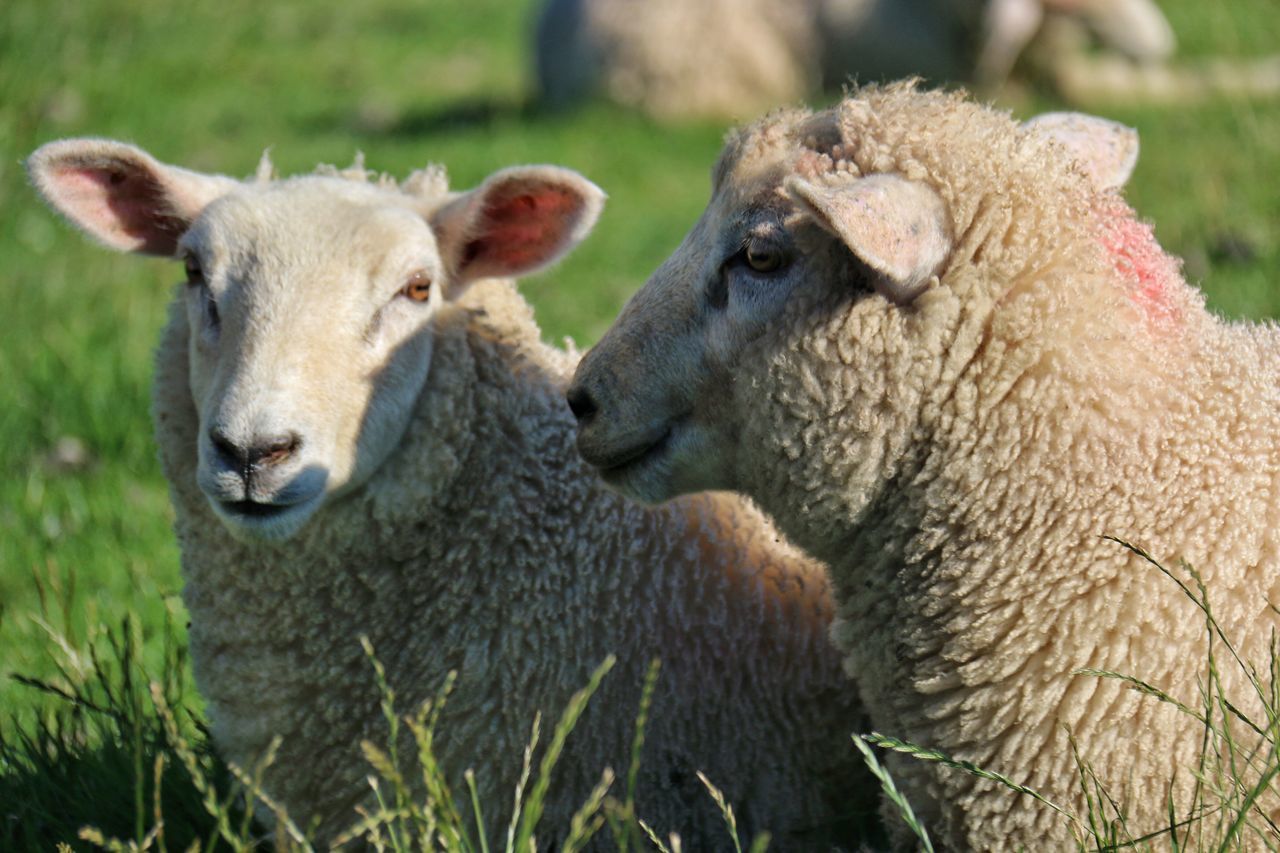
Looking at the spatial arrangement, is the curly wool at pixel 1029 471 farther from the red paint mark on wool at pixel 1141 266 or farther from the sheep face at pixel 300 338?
the sheep face at pixel 300 338

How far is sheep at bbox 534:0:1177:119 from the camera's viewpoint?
9.85 m

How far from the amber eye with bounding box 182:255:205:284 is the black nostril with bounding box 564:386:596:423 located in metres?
0.86

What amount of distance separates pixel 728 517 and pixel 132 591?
6.48ft

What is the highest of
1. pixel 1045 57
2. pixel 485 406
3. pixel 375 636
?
pixel 1045 57

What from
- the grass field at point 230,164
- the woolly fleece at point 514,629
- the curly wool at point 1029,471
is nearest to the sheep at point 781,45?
the grass field at point 230,164

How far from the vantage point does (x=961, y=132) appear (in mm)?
2506

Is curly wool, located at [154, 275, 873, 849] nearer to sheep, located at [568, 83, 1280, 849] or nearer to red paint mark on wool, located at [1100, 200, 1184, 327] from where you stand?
sheep, located at [568, 83, 1280, 849]

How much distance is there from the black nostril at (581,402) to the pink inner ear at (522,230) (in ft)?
2.03

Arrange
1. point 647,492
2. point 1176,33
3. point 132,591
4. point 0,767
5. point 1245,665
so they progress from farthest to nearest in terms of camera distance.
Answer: point 1176,33
point 132,591
point 0,767
point 647,492
point 1245,665

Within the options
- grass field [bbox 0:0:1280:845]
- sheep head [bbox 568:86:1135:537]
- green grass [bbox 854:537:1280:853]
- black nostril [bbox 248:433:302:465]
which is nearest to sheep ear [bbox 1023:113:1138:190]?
sheep head [bbox 568:86:1135:537]

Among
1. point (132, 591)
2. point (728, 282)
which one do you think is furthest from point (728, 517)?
point (132, 591)

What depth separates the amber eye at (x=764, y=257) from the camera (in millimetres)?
2543

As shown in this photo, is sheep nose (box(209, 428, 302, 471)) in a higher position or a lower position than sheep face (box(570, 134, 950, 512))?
lower

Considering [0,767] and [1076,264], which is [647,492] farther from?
[0,767]
